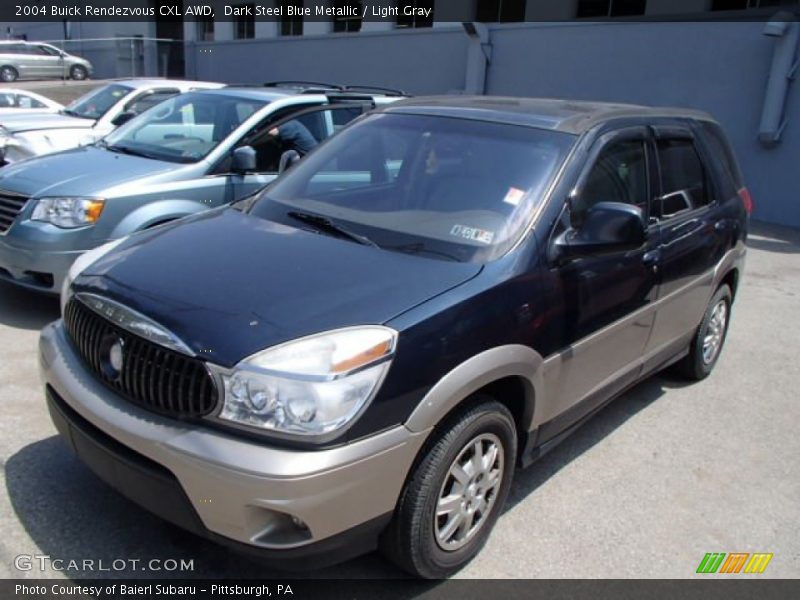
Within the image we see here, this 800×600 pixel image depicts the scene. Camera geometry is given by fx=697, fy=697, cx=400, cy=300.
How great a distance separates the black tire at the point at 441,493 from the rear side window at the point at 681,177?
184 cm

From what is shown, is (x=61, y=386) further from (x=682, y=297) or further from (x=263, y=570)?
(x=682, y=297)

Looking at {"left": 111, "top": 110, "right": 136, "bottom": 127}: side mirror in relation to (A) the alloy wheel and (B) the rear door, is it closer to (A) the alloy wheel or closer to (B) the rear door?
(B) the rear door

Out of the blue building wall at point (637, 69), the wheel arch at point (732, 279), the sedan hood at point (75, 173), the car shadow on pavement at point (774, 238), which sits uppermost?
the blue building wall at point (637, 69)

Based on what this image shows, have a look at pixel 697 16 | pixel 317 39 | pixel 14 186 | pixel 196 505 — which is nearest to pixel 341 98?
pixel 14 186

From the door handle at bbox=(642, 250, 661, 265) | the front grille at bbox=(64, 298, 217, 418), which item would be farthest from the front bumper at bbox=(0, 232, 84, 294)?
the door handle at bbox=(642, 250, 661, 265)

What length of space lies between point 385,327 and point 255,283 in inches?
22.5

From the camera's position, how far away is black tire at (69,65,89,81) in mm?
27947

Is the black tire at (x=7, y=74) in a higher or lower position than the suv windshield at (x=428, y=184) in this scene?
lower

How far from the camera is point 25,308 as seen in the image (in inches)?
213

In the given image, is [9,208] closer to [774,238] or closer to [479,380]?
[479,380]

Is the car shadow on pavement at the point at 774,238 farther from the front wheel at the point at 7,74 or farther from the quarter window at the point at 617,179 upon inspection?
the front wheel at the point at 7,74

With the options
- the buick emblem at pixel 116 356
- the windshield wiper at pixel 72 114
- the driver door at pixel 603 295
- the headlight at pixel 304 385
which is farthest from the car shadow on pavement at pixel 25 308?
the windshield wiper at pixel 72 114

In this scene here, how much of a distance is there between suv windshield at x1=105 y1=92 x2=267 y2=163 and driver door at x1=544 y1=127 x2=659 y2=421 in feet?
11.3

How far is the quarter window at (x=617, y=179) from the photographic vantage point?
330cm
